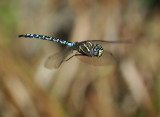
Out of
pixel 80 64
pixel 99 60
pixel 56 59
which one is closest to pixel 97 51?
pixel 99 60

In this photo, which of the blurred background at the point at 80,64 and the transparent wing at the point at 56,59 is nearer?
the transparent wing at the point at 56,59

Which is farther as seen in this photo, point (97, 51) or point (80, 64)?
point (80, 64)

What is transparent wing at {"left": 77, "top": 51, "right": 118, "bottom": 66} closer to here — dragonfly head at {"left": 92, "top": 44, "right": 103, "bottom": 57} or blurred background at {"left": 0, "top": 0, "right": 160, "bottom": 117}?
dragonfly head at {"left": 92, "top": 44, "right": 103, "bottom": 57}

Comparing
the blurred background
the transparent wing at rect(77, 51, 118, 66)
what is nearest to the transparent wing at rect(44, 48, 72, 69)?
the transparent wing at rect(77, 51, 118, 66)

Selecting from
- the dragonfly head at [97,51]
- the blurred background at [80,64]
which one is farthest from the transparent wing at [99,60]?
the blurred background at [80,64]

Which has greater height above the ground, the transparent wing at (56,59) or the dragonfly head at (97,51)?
the dragonfly head at (97,51)

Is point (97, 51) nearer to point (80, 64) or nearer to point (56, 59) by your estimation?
point (56, 59)

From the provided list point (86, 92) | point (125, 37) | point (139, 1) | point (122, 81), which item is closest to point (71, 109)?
point (86, 92)

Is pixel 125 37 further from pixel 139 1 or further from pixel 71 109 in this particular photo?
pixel 71 109

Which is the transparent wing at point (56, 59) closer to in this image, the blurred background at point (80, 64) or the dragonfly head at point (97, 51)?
the dragonfly head at point (97, 51)
